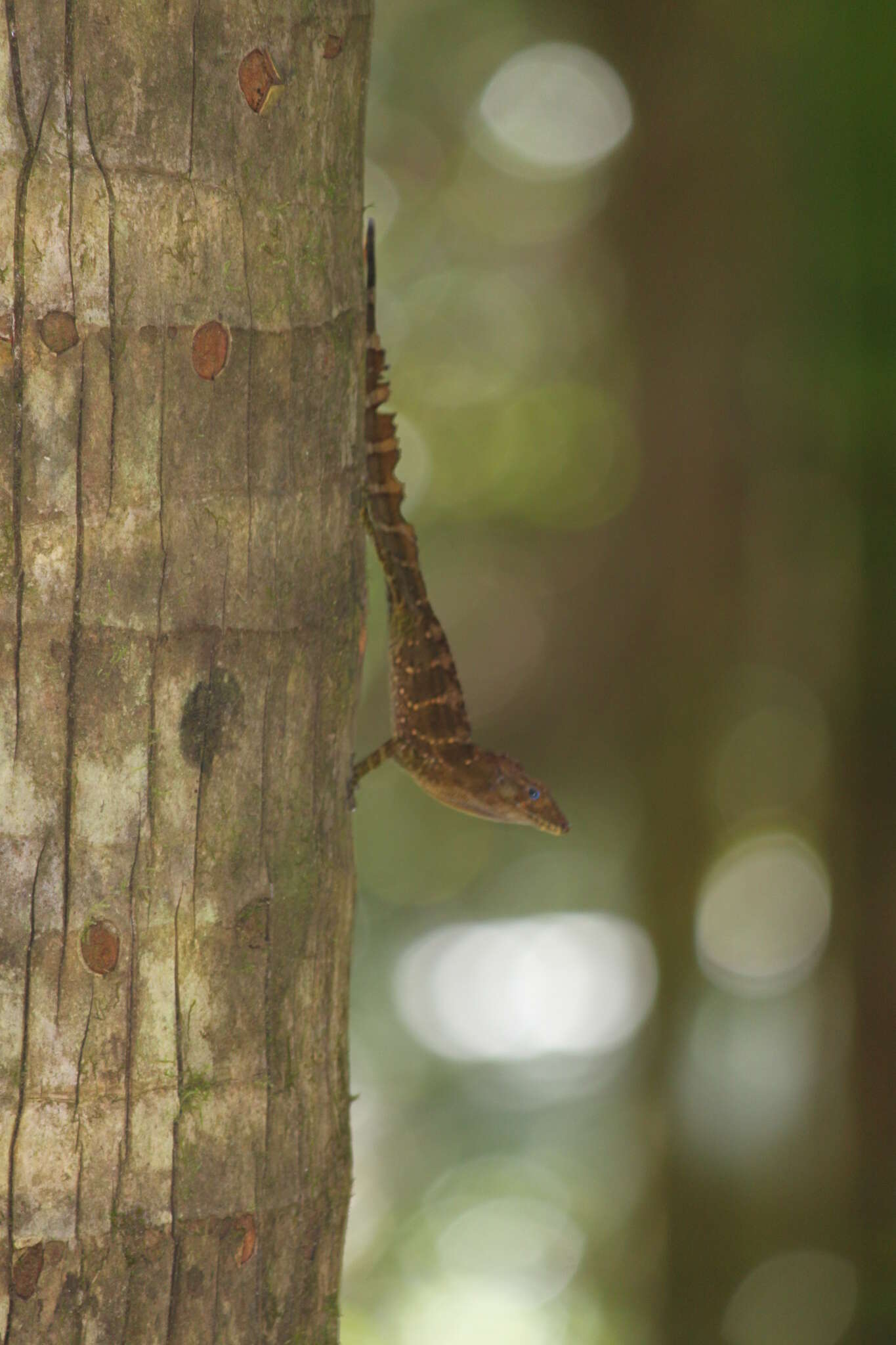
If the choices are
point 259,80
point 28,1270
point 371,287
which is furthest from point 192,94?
point 28,1270

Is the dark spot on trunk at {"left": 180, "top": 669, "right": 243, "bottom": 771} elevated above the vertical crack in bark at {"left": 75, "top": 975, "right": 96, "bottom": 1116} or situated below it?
above

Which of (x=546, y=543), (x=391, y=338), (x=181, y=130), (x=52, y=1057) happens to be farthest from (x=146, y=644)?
(x=391, y=338)

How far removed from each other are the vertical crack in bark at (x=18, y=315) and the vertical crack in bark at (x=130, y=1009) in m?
0.21

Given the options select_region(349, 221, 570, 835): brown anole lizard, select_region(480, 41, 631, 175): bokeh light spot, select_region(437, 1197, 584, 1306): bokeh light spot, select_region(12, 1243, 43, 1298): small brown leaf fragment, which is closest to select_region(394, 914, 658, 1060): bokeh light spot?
select_region(437, 1197, 584, 1306): bokeh light spot

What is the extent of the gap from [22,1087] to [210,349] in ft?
2.97

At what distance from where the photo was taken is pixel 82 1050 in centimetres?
138

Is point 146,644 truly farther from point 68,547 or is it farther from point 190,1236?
point 190,1236

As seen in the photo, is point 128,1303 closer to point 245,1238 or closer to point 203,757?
point 245,1238

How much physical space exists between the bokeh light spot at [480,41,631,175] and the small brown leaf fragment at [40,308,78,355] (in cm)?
504

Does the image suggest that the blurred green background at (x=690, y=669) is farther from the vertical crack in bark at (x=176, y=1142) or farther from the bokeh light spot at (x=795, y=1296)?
the vertical crack in bark at (x=176, y=1142)

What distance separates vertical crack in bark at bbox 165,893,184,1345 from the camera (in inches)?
56.2

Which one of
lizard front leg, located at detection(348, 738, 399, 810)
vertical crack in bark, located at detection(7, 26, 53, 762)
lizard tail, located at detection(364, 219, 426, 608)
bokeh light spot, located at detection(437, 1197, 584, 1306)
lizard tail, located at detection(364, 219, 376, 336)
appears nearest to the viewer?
vertical crack in bark, located at detection(7, 26, 53, 762)

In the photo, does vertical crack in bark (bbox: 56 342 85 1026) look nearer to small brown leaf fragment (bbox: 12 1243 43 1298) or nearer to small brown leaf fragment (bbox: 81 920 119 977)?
small brown leaf fragment (bbox: 81 920 119 977)

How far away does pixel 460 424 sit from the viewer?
7355 millimetres
